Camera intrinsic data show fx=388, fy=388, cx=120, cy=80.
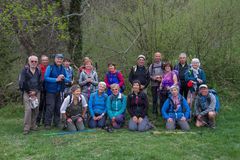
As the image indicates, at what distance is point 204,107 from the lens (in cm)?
1023

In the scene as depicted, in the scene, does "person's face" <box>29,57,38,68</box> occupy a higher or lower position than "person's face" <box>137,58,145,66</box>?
lower

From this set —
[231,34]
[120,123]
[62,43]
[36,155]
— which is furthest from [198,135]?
[62,43]

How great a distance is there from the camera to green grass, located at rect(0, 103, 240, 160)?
7.44 meters

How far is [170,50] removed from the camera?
13.5 metres

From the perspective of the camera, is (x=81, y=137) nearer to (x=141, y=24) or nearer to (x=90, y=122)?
(x=90, y=122)

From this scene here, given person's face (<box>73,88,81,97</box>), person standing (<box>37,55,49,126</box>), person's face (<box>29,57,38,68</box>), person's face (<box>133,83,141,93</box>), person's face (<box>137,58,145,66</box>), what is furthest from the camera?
person's face (<box>137,58,145,66</box>)

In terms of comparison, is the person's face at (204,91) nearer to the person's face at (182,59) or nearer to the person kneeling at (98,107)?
the person's face at (182,59)

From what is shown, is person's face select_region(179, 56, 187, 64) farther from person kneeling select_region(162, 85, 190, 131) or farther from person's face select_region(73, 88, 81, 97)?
person's face select_region(73, 88, 81, 97)

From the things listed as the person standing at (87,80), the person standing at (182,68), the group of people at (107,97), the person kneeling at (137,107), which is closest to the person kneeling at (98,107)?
the group of people at (107,97)

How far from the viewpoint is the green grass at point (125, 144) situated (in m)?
7.44

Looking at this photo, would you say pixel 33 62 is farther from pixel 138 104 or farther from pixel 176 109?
pixel 176 109

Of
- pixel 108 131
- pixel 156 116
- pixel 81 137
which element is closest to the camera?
pixel 81 137

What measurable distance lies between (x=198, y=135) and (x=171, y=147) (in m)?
1.48

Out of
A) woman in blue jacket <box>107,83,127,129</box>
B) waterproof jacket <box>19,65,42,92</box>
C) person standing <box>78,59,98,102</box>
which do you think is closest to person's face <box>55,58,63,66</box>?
waterproof jacket <box>19,65,42,92</box>
